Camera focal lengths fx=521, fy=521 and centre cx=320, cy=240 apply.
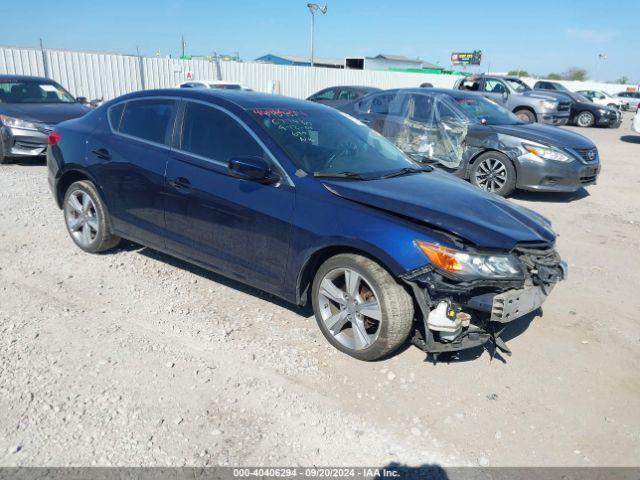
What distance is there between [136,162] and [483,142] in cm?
567

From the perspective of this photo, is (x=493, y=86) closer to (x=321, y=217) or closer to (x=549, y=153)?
(x=549, y=153)

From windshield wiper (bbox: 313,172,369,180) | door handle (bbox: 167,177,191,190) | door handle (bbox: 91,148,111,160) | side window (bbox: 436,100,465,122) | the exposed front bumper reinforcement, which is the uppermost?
side window (bbox: 436,100,465,122)

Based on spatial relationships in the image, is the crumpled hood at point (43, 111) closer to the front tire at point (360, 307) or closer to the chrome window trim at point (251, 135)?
the chrome window trim at point (251, 135)

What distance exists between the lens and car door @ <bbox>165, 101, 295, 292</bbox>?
3.66m

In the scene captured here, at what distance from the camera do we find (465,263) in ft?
10.2

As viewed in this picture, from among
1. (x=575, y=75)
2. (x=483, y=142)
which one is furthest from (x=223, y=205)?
(x=575, y=75)

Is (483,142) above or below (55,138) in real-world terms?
below

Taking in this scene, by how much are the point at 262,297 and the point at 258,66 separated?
21.4 metres

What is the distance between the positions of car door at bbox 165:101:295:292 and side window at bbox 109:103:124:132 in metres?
0.86

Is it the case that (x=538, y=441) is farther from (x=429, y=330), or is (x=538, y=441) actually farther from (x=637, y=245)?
(x=637, y=245)

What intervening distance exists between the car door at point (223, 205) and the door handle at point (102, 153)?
2.75 ft

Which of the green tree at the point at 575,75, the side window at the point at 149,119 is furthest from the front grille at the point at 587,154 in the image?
the green tree at the point at 575,75

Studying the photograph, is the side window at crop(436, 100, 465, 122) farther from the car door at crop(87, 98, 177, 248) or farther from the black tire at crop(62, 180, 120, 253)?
the black tire at crop(62, 180, 120, 253)

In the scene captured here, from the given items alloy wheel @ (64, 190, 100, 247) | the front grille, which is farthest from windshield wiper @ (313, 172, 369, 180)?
the front grille
